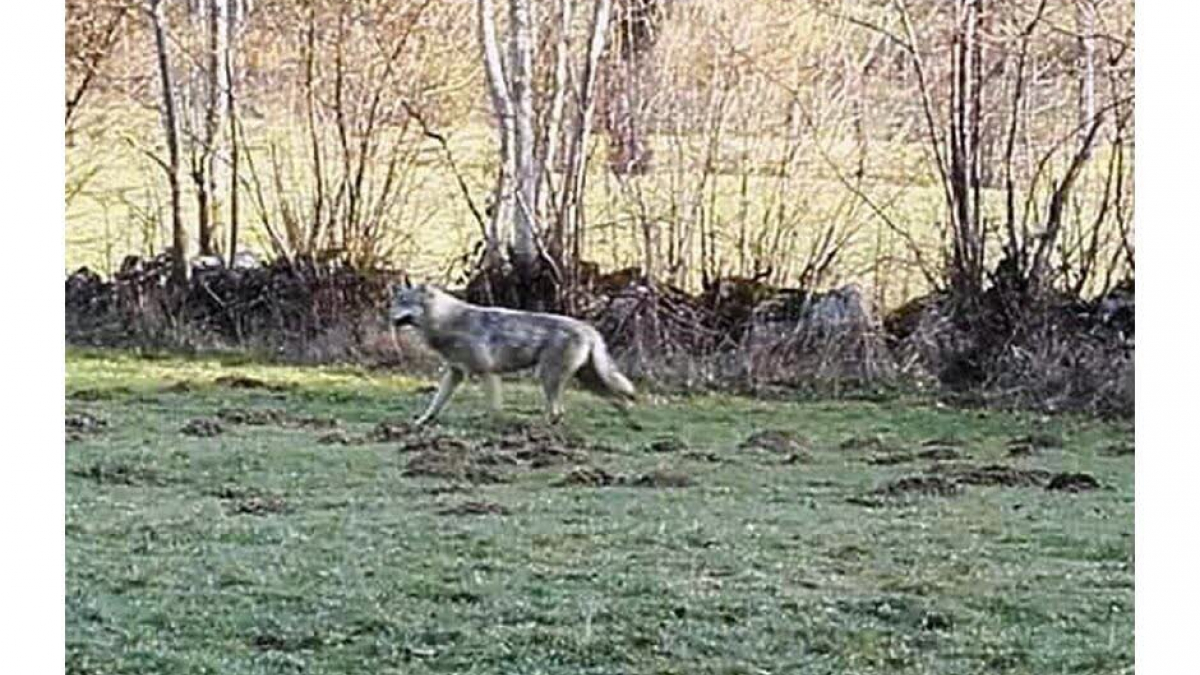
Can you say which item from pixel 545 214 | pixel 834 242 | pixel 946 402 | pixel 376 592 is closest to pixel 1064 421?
pixel 946 402

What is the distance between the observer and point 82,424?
3.21m

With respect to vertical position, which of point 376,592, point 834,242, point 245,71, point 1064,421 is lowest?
point 376,592

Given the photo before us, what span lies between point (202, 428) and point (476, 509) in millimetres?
431

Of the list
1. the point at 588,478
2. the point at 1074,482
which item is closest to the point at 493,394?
the point at 588,478

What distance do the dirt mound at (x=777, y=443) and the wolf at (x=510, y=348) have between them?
19cm

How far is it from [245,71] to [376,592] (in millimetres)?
780

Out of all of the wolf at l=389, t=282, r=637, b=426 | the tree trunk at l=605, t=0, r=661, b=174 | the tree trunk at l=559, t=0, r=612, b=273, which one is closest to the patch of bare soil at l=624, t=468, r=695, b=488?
the wolf at l=389, t=282, r=637, b=426

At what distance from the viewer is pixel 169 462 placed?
3.21 meters

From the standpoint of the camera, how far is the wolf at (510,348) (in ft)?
10.4

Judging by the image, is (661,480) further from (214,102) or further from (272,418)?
(214,102)

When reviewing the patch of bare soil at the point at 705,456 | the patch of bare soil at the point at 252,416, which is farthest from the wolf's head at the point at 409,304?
the patch of bare soil at the point at 705,456

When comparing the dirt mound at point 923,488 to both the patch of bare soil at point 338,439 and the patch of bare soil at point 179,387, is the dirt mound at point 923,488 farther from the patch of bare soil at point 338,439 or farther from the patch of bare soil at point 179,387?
the patch of bare soil at point 179,387

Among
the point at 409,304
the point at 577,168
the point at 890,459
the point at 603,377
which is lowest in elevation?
the point at 890,459
